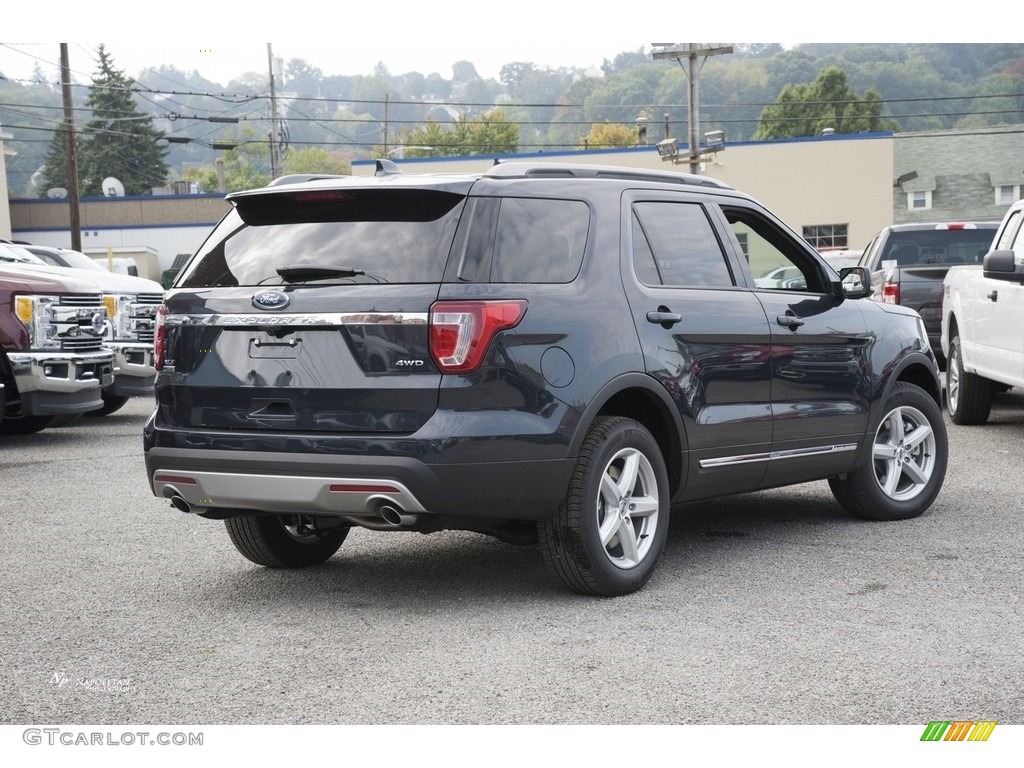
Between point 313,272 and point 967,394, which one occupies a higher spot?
point 313,272

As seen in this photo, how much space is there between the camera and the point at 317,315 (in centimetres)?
576

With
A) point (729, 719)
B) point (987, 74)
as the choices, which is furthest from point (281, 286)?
point (987, 74)

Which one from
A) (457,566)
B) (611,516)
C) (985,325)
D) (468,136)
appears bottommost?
(457,566)

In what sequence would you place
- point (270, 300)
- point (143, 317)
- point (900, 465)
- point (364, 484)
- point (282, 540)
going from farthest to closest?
point (143, 317) < point (900, 465) < point (282, 540) < point (270, 300) < point (364, 484)

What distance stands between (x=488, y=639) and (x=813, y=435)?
2.63 m

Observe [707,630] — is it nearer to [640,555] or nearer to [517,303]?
[640,555]

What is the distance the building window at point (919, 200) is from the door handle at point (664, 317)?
5706 cm

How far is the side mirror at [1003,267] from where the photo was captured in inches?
407

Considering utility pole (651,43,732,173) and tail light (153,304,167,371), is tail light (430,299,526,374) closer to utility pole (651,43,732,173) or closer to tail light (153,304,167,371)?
tail light (153,304,167,371)

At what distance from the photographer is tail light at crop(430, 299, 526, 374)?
18.4 feet

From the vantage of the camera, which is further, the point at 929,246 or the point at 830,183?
the point at 830,183

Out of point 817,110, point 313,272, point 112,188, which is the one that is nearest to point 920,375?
point 313,272
